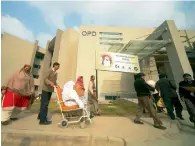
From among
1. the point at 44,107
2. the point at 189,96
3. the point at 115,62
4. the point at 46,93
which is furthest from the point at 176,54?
the point at 44,107

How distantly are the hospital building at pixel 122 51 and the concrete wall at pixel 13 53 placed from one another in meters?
0.20

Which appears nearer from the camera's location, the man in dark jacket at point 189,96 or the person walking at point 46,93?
the person walking at point 46,93

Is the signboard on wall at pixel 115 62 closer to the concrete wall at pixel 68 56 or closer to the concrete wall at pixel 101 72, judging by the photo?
the concrete wall at pixel 101 72

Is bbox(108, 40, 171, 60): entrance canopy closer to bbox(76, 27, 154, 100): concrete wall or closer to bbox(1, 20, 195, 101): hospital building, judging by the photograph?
bbox(1, 20, 195, 101): hospital building

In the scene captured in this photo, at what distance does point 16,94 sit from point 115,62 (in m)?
6.36

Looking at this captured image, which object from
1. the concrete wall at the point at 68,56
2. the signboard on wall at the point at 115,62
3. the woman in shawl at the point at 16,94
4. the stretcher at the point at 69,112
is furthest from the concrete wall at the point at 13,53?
the stretcher at the point at 69,112

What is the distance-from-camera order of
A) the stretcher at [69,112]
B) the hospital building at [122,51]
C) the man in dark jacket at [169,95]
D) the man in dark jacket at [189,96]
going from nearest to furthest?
the stretcher at [69,112], the man in dark jacket at [189,96], the man in dark jacket at [169,95], the hospital building at [122,51]

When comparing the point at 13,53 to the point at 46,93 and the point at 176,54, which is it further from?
the point at 176,54

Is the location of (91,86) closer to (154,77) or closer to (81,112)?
(81,112)

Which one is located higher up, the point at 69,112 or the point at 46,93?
the point at 46,93

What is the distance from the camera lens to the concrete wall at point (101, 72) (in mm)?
17002

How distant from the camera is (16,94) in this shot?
3410 mm

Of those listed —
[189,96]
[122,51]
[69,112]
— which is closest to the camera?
[69,112]

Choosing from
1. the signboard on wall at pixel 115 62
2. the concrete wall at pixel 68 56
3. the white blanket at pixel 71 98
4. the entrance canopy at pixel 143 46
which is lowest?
the white blanket at pixel 71 98
